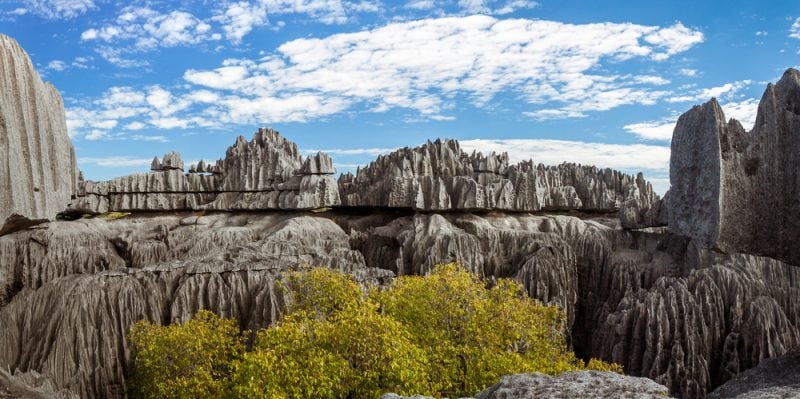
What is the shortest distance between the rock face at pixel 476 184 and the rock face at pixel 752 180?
35.1 m

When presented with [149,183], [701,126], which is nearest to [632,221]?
[701,126]

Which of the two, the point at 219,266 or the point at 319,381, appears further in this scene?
the point at 219,266

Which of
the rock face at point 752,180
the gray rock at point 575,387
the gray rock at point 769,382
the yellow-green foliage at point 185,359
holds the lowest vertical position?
the yellow-green foliage at point 185,359

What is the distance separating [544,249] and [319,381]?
26.0 meters

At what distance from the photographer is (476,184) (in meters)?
49.4

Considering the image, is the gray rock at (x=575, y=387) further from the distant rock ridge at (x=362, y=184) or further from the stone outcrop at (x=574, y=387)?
the distant rock ridge at (x=362, y=184)

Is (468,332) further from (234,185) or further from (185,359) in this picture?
(234,185)

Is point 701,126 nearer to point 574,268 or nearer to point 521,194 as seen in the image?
point 574,268

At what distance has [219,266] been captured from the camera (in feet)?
109

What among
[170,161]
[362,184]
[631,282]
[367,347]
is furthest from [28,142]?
[170,161]

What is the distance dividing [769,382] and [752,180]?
4276 millimetres

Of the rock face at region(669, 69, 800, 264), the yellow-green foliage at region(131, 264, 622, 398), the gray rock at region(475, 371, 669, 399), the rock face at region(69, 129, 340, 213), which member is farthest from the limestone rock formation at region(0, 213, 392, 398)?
the gray rock at region(475, 371, 669, 399)

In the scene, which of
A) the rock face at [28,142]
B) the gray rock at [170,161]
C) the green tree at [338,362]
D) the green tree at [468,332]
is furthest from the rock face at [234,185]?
the rock face at [28,142]

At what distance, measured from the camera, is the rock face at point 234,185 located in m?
52.9
